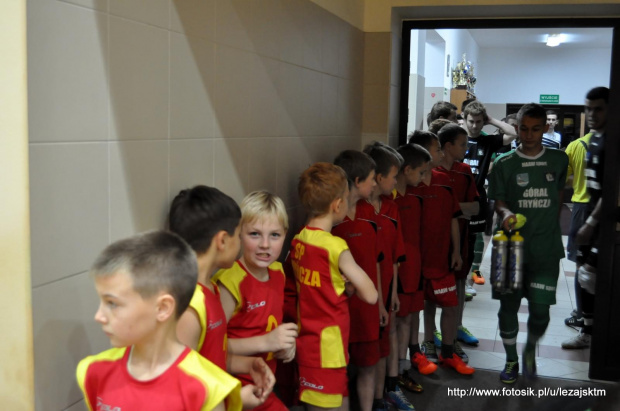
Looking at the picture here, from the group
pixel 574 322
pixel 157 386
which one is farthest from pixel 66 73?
pixel 574 322

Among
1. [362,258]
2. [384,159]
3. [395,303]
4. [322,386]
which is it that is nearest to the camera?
[322,386]

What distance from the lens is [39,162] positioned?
1.56 meters

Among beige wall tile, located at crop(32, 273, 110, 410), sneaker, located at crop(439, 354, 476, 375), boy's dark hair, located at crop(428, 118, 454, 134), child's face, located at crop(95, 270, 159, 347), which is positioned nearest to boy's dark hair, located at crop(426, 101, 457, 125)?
boy's dark hair, located at crop(428, 118, 454, 134)

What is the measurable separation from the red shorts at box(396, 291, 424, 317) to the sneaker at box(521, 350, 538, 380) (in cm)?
85

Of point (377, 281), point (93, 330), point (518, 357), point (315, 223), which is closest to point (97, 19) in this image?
point (93, 330)

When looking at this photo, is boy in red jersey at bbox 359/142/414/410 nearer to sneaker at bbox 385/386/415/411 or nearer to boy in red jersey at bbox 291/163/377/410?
sneaker at bbox 385/386/415/411

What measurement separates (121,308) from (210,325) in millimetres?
516

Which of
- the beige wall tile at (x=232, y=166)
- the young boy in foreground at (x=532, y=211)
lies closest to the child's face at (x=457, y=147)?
the young boy in foreground at (x=532, y=211)

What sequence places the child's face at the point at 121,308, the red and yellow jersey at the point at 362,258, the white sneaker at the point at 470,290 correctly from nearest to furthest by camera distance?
1. the child's face at the point at 121,308
2. the red and yellow jersey at the point at 362,258
3. the white sneaker at the point at 470,290

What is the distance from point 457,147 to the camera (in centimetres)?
436

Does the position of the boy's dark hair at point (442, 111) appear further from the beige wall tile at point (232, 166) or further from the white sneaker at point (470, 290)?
the beige wall tile at point (232, 166)

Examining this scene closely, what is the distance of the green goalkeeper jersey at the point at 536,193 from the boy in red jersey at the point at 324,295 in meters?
1.55

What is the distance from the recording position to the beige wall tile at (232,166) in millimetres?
2473

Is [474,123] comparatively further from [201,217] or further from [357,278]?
[201,217]
